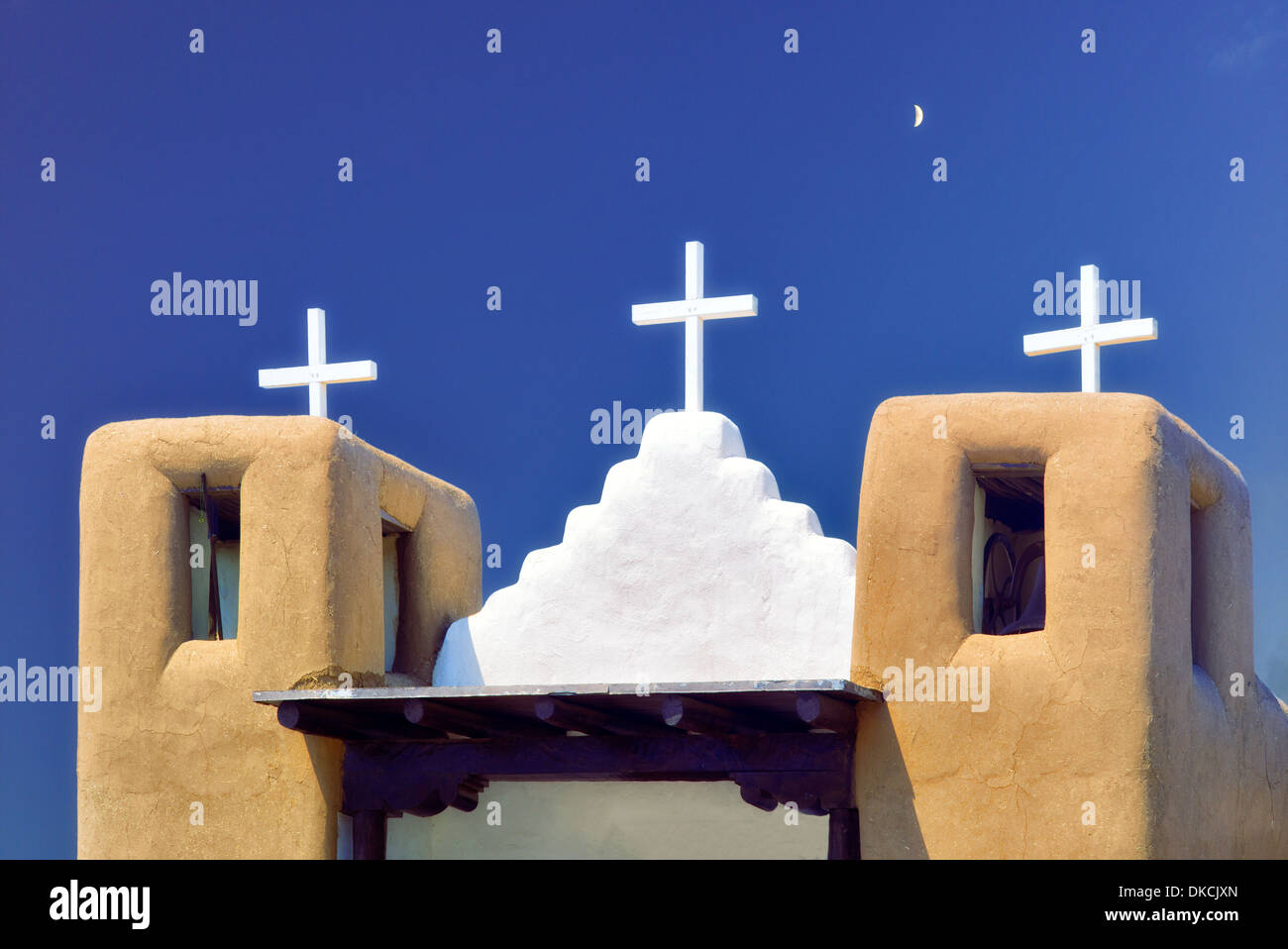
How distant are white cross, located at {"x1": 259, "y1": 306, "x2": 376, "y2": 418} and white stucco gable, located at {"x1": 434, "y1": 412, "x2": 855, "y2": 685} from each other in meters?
2.19

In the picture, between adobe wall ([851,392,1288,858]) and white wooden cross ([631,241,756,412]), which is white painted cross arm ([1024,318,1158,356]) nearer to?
adobe wall ([851,392,1288,858])

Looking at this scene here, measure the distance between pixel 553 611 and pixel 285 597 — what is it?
2.37 m

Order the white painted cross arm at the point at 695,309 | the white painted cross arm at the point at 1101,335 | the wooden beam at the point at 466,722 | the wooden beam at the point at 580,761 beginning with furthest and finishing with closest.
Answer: the white painted cross arm at the point at 695,309
the white painted cross arm at the point at 1101,335
the wooden beam at the point at 580,761
the wooden beam at the point at 466,722

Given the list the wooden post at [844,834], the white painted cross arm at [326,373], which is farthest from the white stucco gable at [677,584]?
the white painted cross arm at [326,373]

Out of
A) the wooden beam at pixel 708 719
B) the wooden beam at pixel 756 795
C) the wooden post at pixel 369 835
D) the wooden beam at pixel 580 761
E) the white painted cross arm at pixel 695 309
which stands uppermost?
the white painted cross arm at pixel 695 309

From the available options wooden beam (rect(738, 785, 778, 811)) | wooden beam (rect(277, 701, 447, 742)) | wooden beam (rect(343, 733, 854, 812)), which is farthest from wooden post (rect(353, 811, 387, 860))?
wooden beam (rect(738, 785, 778, 811))

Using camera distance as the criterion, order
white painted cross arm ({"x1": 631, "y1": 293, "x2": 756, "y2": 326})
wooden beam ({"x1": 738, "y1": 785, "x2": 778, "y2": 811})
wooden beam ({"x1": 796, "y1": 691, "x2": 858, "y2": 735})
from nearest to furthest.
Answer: wooden beam ({"x1": 796, "y1": 691, "x2": 858, "y2": 735})
wooden beam ({"x1": 738, "y1": 785, "x2": 778, "y2": 811})
white painted cross arm ({"x1": 631, "y1": 293, "x2": 756, "y2": 326})

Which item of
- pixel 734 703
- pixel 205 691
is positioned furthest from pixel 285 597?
pixel 734 703

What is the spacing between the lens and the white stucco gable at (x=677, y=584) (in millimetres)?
15172

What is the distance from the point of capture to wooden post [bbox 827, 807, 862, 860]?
533 inches

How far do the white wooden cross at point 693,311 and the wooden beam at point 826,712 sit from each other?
137 inches

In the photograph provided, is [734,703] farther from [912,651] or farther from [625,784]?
[625,784]

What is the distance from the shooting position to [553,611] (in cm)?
1582

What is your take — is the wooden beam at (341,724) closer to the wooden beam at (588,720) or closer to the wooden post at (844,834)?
the wooden beam at (588,720)
